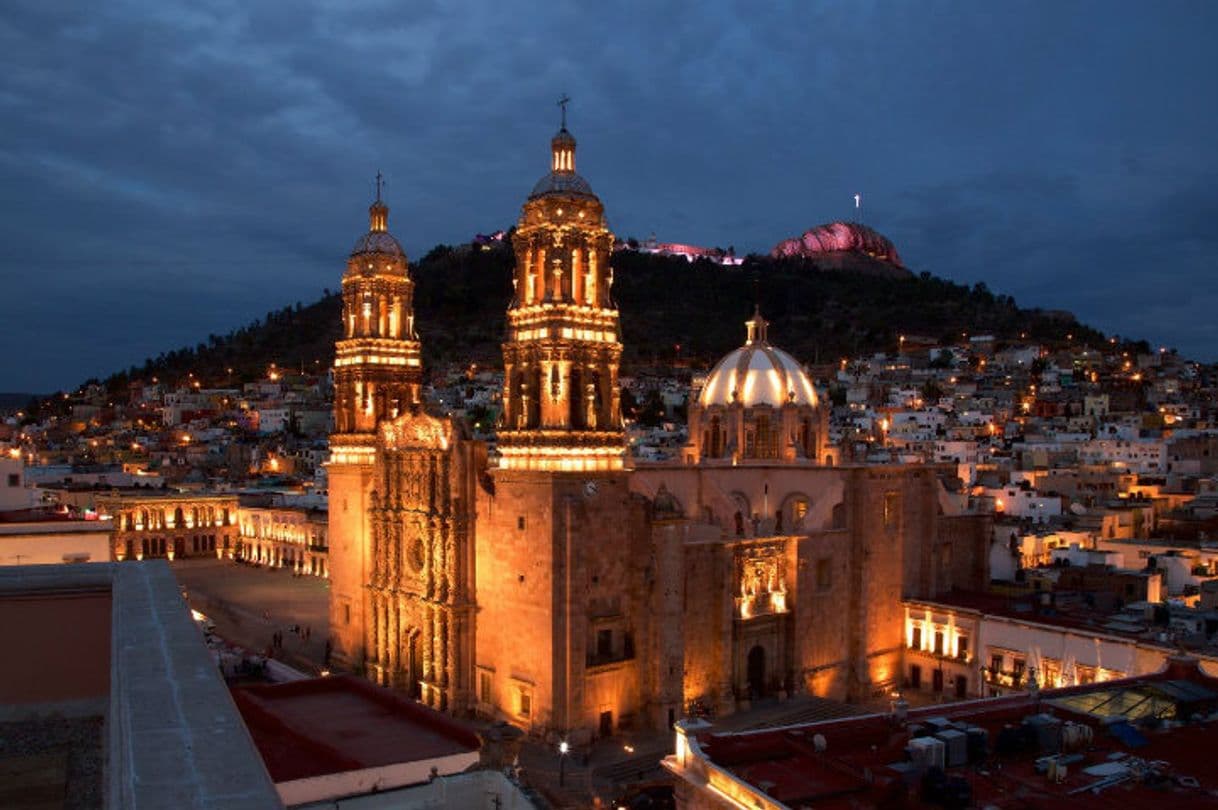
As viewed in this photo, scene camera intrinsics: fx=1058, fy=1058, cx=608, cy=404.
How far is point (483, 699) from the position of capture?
100 feet

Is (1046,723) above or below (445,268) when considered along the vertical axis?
below

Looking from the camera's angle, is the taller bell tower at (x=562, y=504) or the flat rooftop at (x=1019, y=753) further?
the taller bell tower at (x=562, y=504)

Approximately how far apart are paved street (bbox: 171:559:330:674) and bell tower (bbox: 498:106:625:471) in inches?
521

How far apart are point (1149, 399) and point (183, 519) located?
85957 millimetres

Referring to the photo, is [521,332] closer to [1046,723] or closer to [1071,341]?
[1046,723]

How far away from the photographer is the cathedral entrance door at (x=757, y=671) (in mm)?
32938

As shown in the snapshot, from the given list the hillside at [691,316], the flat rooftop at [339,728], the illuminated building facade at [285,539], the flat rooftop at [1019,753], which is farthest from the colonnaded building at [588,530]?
the hillside at [691,316]

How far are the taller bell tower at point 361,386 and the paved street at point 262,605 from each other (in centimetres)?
260

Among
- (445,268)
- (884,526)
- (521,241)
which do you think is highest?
(445,268)

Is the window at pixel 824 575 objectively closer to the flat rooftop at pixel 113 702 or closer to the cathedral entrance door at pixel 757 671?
the cathedral entrance door at pixel 757 671

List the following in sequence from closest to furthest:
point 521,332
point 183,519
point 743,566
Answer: point 521,332 → point 743,566 → point 183,519

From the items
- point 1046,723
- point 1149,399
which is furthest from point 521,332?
point 1149,399

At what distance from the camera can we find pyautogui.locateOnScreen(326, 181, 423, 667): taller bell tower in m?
36.5

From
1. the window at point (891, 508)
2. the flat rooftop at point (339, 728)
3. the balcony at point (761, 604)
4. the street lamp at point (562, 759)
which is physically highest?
the window at point (891, 508)
